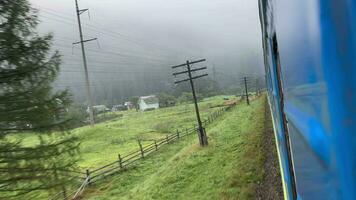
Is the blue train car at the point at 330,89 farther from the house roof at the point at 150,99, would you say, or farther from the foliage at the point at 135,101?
the foliage at the point at 135,101

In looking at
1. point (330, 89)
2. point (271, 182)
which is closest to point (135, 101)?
point (271, 182)

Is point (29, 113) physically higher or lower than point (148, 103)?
higher

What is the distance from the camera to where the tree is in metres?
11.5

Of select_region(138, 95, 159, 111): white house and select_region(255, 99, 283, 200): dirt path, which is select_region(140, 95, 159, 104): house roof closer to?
select_region(138, 95, 159, 111): white house

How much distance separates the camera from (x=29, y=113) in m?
12.5

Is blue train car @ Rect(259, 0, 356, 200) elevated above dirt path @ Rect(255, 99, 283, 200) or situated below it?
above

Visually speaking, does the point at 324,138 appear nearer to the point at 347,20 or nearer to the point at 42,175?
the point at 347,20

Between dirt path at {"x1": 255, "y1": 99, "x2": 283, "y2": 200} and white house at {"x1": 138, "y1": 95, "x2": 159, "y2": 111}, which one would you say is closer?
dirt path at {"x1": 255, "y1": 99, "x2": 283, "y2": 200}

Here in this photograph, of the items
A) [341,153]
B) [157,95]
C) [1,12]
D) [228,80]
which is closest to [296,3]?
[341,153]

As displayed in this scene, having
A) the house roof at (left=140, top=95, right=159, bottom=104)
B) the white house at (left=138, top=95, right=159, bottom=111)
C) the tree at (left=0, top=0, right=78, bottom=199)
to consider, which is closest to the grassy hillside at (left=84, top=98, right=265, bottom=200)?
the tree at (left=0, top=0, right=78, bottom=199)

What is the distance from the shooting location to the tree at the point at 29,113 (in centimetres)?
1150

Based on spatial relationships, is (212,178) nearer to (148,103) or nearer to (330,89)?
(330,89)

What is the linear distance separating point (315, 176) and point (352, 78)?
1.02ft

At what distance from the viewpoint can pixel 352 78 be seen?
0.60 meters
